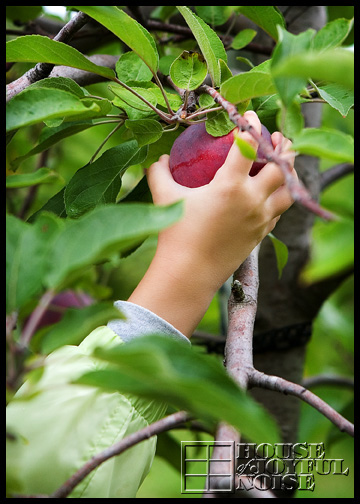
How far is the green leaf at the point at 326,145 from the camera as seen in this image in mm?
373

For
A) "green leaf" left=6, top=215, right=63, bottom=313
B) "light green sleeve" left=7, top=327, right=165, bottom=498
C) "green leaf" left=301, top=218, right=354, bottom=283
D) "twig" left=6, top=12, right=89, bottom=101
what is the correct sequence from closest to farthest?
1. "green leaf" left=301, top=218, right=354, bottom=283
2. "green leaf" left=6, top=215, right=63, bottom=313
3. "light green sleeve" left=7, top=327, right=165, bottom=498
4. "twig" left=6, top=12, right=89, bottom=101

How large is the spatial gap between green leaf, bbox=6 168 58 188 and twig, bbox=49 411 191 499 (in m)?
0.31

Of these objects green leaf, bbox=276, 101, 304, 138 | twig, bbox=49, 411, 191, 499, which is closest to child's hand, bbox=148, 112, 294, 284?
green leaf, bbox=276, 101, 304, 138

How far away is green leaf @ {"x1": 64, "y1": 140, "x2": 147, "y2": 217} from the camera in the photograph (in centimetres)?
63

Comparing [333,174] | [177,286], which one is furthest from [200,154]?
[333,174]

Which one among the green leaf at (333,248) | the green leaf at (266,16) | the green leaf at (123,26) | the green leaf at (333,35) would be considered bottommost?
the green leaf at (333,248)

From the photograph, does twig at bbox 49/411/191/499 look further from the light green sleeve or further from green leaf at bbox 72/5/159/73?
green leaf at bbox 72/5/159/73

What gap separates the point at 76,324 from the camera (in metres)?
0.38

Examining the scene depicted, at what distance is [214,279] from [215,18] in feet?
1.59

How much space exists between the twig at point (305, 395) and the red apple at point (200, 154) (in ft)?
0.73

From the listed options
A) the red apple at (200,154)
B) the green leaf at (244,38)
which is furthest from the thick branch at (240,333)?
the green leaf at (244,38)

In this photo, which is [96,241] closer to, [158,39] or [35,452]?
[35,452]

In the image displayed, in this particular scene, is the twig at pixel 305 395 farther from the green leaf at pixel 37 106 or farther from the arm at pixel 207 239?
the green leaf at pixel 37 106

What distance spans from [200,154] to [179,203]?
0.23 metres
